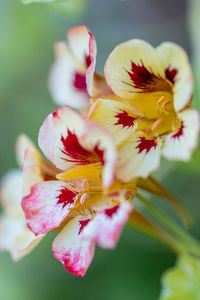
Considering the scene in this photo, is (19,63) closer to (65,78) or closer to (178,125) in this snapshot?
(65,78)

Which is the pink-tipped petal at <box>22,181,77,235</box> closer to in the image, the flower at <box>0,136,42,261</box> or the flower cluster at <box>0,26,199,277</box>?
the flower cluster at <box>0,26,199,277</box>

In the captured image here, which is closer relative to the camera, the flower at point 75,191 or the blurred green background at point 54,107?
the flower at point 75,191

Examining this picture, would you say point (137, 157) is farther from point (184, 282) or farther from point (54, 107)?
point (54, 107)

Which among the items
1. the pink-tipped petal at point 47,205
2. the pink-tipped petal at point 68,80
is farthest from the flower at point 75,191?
the pink-tipped petal at point 68,80

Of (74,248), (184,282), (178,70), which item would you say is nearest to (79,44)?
(178,70)

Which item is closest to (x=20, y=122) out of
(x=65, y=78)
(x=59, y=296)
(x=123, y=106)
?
(x=59, y=296)

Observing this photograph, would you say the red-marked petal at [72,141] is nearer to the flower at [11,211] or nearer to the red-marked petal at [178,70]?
the red-marked petal at [178,70]

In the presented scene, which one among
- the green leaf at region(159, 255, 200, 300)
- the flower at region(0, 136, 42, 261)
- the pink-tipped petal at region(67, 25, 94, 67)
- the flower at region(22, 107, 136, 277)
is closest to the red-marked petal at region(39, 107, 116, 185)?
the flower at region(22, 107, 136, 277)
